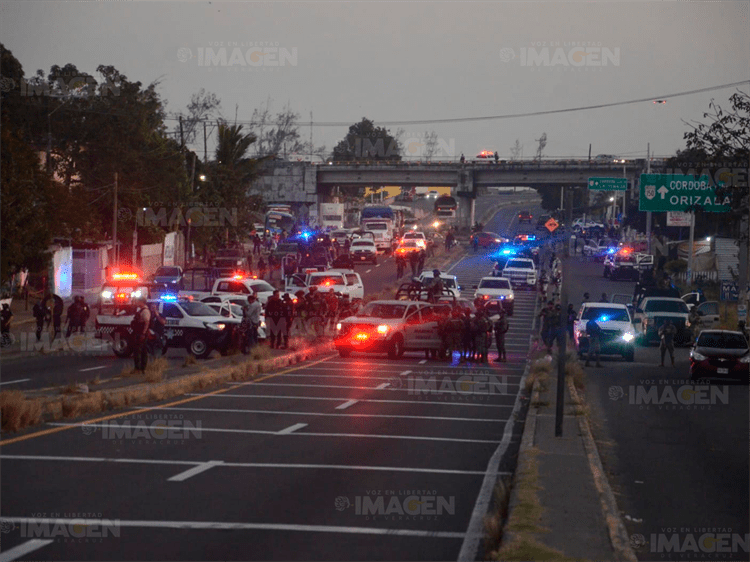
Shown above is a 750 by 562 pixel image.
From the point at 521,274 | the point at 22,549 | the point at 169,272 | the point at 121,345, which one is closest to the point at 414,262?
the point at 521,274

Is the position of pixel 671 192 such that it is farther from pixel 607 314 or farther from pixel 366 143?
pixel 366 143

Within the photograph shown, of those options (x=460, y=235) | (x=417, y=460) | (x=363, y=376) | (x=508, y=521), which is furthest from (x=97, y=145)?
(x=460, y=235)

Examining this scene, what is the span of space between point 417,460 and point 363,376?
11140 millimetres

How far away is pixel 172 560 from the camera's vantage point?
26.9 ft

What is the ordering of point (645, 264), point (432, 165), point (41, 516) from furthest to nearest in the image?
1. point (432, 165)
2. point (645, 264)
3. point (41, 516)

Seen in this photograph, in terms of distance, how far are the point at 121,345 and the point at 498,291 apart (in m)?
22.7

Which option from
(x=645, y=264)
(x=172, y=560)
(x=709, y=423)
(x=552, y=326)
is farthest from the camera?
(x=645, y=264)

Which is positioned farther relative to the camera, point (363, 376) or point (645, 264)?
point (645, 264)

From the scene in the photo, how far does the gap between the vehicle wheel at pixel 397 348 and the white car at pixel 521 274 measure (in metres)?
28.2

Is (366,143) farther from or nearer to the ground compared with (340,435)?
farther from the ground

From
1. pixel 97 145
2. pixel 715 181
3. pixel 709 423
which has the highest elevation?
pixel 97 145

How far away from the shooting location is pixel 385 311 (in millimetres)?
30188

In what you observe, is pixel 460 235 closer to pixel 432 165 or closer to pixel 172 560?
pixel 432 165

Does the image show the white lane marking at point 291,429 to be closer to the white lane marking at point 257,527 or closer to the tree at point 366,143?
the white lane marking at point 257,527
